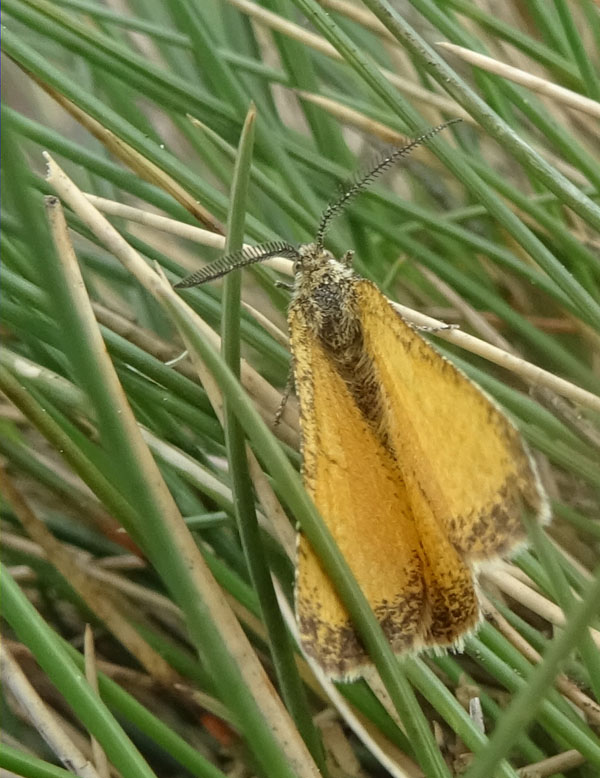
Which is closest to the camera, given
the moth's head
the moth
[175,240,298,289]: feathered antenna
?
the moth

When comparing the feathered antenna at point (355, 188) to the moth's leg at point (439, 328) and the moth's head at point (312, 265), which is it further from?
the moth's leg at point (439, 328)

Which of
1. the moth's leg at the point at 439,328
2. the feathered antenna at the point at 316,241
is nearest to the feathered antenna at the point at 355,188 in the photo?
the feathered antenna at the point at 316,241

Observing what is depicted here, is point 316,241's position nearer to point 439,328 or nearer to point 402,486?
point 439,328

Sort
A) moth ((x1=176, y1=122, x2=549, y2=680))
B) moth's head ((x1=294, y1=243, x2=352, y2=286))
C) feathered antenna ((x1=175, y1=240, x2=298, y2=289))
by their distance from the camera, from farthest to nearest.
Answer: moth's head ((x1=294, y1=243, x2=352, y2=286)), feathered antenna ((x1=175, y1=240, x2=298, y2=289)), moth ((x1=176, y1=122, x2=549, y2=680))

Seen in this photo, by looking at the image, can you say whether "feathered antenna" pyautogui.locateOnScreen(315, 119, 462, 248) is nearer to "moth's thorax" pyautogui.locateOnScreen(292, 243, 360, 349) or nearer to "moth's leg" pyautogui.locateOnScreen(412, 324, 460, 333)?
"moth's thorax" pyautogui.locateOnScreen(292, 243, 360, 349)

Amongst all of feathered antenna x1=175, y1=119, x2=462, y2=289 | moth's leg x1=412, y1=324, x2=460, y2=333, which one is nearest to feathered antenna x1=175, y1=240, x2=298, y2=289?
feathered antenna x1=175, y1=119, x2=462, y2=289

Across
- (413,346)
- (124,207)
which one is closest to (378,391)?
(413,346)
